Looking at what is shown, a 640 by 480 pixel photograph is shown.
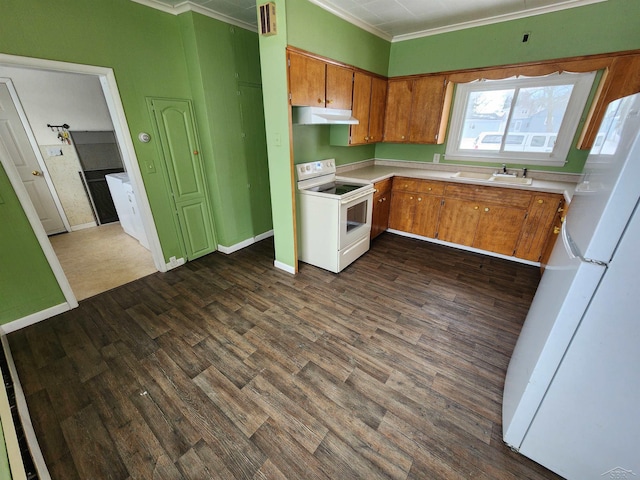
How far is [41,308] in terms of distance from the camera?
2.41m

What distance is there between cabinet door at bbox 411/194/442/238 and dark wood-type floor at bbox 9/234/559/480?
39.1 inches

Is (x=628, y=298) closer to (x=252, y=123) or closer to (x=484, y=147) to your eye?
(x=484, y=147)

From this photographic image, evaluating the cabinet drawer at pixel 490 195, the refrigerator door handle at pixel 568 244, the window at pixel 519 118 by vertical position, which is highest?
the window at pixel 519 118

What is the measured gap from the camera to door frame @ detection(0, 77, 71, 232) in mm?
3631

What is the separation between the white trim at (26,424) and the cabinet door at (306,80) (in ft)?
9.86

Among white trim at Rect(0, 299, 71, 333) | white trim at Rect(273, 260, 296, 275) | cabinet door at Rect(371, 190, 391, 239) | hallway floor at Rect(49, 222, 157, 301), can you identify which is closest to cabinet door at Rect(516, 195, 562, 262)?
cabinet door at Rect(371, 190, 391, 239)

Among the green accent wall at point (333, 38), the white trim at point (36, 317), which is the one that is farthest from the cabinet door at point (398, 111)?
the white trim at point (36, 317)

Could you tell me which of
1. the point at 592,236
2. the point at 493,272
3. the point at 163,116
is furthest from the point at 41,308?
the point at 493,272

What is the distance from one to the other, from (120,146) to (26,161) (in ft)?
8.87

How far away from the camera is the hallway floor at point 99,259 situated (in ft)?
9.90

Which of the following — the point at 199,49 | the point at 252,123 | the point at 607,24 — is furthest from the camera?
the point at 252,123

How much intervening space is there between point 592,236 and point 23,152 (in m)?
6.29

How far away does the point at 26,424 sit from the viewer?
153 centimetres

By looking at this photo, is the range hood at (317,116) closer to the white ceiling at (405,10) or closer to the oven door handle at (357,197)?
the oven door handle at (357,197)
